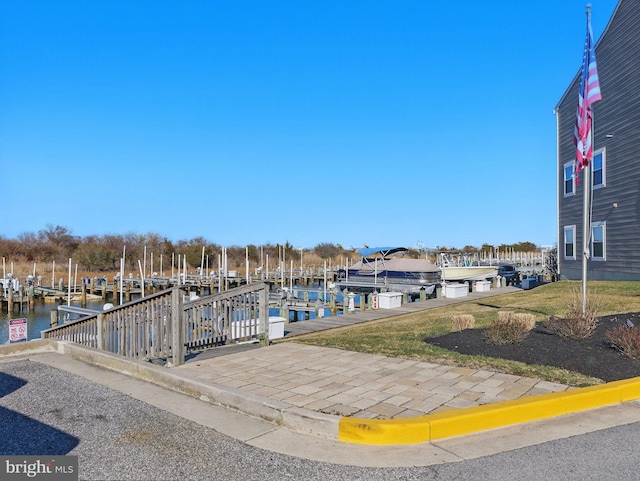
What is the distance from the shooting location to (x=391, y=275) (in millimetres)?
32562

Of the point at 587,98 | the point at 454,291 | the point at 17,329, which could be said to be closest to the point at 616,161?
the point at 454,291

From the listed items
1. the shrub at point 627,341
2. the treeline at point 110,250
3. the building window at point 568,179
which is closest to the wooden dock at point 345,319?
the shrub at point 627,341

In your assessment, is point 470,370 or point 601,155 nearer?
point 470,370

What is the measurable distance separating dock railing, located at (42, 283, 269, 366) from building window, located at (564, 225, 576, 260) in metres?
22.3

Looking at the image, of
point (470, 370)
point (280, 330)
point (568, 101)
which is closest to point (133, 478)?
point (470, 370)

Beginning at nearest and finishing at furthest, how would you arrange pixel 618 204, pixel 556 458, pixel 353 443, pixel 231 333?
pixel 556 458 < pixel 353 443 < pixel 231 333 < pixel 618 204

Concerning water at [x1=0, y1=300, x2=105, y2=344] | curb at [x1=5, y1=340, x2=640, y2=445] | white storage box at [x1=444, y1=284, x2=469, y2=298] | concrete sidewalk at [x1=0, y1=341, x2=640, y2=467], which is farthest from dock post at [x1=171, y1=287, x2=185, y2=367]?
water at [x1=0, y1=300, x2=105, y2=344]

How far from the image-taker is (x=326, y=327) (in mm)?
14883

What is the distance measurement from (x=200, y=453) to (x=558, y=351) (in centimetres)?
585

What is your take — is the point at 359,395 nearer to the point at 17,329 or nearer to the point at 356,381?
the point at 356,381

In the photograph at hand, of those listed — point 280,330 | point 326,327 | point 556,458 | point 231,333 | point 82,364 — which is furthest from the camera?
point 326,327

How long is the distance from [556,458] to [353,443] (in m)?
1.72

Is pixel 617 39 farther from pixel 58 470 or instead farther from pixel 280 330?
pixel 58 470

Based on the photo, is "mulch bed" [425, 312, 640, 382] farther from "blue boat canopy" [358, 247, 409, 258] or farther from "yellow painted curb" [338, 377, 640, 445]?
"blue boat canopy" [358, 247, 409, 258]
